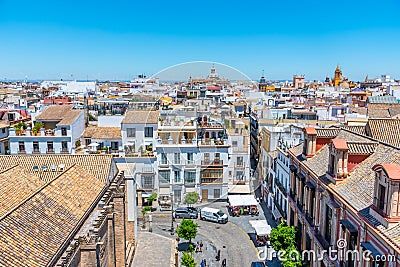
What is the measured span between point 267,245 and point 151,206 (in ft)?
28.2

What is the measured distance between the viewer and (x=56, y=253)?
8.03 m

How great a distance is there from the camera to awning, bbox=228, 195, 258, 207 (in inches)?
910

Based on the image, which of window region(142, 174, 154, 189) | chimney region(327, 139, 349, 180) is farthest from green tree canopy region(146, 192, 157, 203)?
chimney region(327, 139, 349, 180)

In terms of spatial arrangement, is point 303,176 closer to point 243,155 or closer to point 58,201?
point 243,155

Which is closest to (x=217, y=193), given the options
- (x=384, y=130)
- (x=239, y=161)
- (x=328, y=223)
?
(x=239, y=161)

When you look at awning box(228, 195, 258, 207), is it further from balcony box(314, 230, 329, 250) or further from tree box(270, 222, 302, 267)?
balcony box(314, 230, 329, 250)

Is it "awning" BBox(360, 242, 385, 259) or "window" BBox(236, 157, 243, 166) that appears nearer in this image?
"awning" BBox(360, 242, 385, 259)

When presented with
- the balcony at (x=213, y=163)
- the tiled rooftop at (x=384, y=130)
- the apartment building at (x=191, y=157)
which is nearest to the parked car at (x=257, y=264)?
the apartment building at (x=191, y=157)

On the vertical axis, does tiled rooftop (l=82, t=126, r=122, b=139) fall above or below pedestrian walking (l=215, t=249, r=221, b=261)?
above

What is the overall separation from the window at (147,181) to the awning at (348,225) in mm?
13953

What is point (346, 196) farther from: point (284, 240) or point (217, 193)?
point (217, 193)

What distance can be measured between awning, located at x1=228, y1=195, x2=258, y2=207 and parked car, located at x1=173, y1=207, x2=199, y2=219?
2.62 m

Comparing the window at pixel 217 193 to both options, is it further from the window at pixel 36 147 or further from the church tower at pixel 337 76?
the church tower at pixel 337 76

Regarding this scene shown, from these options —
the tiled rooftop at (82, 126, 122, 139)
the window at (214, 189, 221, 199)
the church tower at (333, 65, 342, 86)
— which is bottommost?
the window at (214, 189, 221, 199)
